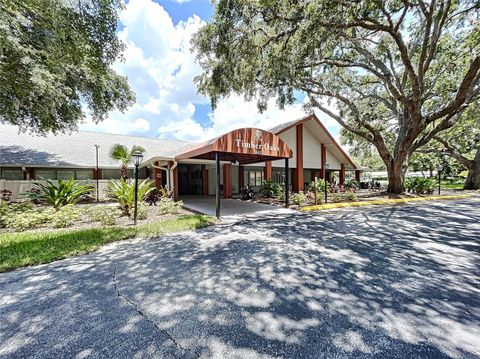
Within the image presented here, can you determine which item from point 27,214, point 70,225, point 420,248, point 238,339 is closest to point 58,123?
point 27,214

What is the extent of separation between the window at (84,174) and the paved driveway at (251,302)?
14968 mm

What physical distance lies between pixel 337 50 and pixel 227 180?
10599 mm

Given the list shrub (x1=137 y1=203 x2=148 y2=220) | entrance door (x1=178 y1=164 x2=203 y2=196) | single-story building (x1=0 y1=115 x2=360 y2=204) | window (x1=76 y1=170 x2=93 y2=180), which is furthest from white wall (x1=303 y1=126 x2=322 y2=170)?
window (x1=76 y1=170 x2=93 y2=180)

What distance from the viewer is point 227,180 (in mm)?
16375

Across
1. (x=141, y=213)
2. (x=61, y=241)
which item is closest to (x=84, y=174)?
(x=141, y=213)

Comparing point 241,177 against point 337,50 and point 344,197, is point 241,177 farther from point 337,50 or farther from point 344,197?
point 337,50

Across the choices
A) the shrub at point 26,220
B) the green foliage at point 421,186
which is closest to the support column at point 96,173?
the shrub at point 26,220

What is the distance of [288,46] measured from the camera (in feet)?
30.6

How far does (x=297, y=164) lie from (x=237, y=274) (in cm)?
1566

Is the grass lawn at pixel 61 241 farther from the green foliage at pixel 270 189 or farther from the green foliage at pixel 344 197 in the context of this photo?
the green foliage at pixel 344 197

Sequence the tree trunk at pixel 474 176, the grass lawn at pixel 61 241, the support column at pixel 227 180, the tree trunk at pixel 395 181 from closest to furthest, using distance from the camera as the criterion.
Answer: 1. the grass lawn at pixel 61 241
2. the support column at pixel 227 180
3. the tree trunk at pixel 395 181
4. the tree trunk at pixel 474 176

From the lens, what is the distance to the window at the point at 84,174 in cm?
1769

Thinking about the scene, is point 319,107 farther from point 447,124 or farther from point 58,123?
point 58,123

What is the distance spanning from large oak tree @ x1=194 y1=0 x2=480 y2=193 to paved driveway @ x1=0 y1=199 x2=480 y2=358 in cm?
766
